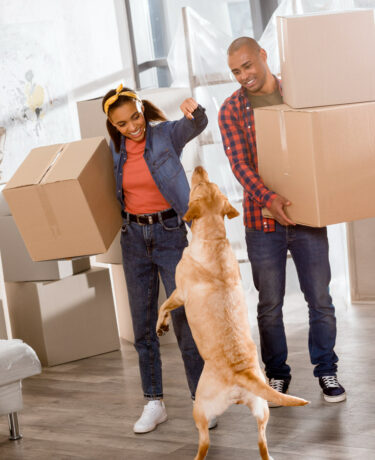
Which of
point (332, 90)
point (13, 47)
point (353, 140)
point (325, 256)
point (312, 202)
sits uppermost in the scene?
point (13, 47)

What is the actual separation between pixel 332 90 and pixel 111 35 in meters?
2.76

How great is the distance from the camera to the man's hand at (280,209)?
8.25 feet

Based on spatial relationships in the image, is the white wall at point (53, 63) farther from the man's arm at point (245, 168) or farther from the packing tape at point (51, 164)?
the man's arm at point (245, 168)

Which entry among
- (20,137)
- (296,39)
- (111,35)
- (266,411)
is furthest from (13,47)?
(266,411)

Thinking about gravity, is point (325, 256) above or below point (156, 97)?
below

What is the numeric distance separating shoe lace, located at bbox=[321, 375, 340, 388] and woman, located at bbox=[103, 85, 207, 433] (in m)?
0.49

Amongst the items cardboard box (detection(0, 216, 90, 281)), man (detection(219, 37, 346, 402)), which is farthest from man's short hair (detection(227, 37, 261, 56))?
cardboard box (detection(0, 216, 90, 281))

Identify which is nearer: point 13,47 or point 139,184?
point 139,184

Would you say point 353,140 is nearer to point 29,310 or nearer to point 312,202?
point 312,202

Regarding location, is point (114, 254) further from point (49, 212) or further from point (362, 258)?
point (49, 212)

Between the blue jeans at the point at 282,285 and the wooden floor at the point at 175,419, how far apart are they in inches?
7.1

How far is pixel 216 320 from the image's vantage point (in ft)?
6.94

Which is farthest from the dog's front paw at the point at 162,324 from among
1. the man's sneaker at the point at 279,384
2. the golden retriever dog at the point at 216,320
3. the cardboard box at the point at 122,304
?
the cardboard box at the point at 122,304

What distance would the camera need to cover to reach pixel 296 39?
92.7 inches
